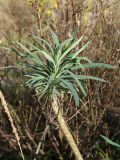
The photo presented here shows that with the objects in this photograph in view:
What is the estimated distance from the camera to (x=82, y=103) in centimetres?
359

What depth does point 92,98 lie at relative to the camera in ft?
12.1

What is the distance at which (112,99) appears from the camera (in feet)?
12.5

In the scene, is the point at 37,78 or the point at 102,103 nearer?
the point at 37,78

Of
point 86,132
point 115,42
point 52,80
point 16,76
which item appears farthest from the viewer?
point 16,76

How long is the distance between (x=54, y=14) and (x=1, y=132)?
4.72 ft

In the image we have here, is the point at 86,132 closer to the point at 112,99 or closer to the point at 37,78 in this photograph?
the point at 112,99

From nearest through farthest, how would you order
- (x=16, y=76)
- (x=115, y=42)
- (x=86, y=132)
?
(x=115, y=42) < (x=86, y=132) < (x=16, y=76)

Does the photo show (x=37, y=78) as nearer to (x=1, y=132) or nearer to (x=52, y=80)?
(x=52, y=80)

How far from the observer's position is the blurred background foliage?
11.8ft

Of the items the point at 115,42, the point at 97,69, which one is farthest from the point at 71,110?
the point at 115,42

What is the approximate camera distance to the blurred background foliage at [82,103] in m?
3.58

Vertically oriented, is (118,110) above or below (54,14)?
below

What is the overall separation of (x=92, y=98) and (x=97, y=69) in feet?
0.97

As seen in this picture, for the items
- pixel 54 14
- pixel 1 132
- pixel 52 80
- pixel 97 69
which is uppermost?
pixel 54 14
